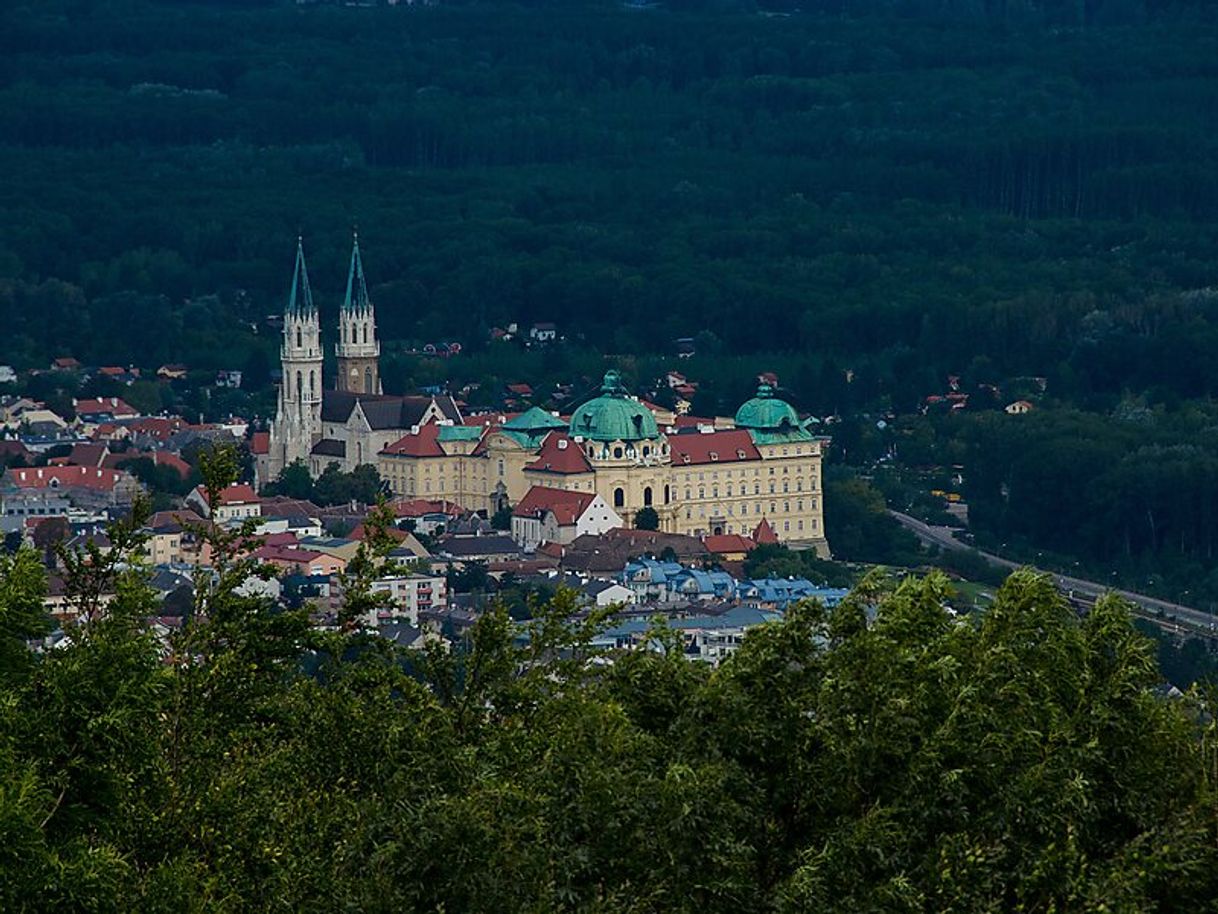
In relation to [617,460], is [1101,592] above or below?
below

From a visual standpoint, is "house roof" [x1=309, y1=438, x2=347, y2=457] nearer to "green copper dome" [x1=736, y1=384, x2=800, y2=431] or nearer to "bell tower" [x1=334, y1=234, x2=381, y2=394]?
"bell tower" [x1=334, y1=234, x2=381, y2=394]

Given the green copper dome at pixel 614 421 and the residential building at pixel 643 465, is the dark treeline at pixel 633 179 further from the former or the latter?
the green copper dome at pixel 614 421

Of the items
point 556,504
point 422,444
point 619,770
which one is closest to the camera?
point 619,770

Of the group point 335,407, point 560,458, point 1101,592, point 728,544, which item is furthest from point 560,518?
point 335,407

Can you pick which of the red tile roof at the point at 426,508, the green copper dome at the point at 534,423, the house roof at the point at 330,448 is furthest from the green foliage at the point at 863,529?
the house roof at the point at 330,448

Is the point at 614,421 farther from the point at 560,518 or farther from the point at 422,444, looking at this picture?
the point at 422,444

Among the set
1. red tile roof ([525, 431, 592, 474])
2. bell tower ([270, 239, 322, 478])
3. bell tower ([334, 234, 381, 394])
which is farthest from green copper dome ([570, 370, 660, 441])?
bell tower ([334, 234, 381, 394])
